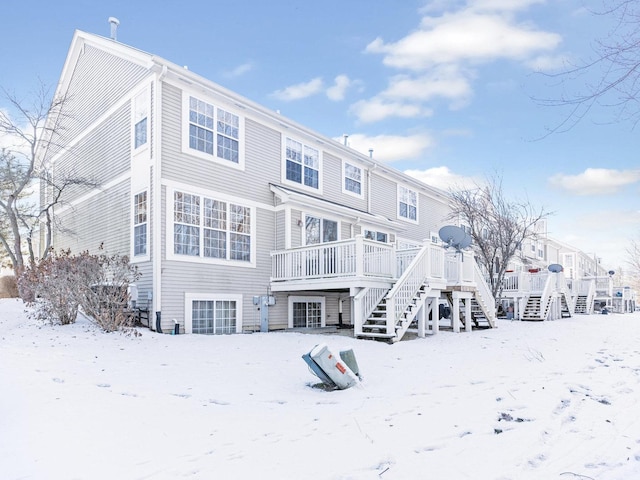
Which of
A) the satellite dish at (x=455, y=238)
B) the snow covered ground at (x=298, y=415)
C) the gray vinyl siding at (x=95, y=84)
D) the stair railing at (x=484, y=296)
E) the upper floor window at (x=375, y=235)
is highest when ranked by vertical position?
the gray vinyl siding at (x=95, y=84)

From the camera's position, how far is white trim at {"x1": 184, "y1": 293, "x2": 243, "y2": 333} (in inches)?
456

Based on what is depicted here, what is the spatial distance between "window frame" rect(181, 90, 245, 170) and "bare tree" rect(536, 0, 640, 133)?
31.3 feet

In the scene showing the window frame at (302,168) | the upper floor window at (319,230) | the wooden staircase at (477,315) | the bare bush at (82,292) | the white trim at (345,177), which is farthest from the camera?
the white trim at (345,177)

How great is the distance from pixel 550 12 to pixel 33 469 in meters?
6.82

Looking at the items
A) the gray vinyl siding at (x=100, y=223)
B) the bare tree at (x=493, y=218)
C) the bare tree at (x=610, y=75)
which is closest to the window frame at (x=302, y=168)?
the gray vinyl siding at (x=100, y=223)

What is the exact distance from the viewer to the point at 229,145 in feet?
43.2

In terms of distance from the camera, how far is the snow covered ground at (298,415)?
360 centimetres

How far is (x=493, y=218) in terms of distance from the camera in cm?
2202

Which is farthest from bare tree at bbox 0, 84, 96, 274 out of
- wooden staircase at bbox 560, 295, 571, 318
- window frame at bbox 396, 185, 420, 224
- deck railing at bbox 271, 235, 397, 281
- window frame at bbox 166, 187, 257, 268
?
wooden staircase at bbox 560, 295, 571, 318

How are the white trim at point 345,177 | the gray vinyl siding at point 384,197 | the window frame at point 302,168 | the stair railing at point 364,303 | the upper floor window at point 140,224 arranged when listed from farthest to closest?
the gray vinyl siding at point 384,197 → the white trim at point 345,177 → the window frame at point 302,168 → the upper floor window at point 140,224 → the stair railing at point 364,303

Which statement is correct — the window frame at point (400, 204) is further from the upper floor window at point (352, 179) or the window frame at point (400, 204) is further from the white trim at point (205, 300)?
the white trim at point (205, 300)

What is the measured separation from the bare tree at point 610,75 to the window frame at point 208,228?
920 centimetres

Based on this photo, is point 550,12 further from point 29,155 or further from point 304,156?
point 29,155

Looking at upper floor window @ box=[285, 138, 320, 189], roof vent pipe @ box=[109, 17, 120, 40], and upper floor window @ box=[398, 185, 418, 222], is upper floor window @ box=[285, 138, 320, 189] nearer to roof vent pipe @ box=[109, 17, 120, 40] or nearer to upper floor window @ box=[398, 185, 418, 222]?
upper floor window @ box=[398, 185, 418, 222]
